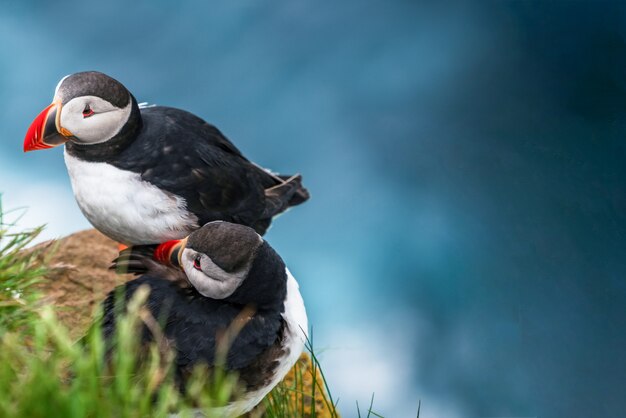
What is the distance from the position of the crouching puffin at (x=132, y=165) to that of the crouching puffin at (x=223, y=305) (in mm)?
697

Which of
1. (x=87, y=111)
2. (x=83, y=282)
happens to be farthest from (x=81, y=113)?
(x=83, y=282)

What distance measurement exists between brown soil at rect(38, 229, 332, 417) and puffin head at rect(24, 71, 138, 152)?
30.8 inches

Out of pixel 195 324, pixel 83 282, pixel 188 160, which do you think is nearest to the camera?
pixel 195 324

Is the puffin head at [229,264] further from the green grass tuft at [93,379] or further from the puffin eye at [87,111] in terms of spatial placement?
the puffin eye at [87,111]

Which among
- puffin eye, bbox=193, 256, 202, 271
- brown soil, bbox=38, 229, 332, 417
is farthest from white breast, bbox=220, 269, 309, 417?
brown soil, bbox=38, 229, 332, 417

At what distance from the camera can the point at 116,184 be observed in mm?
4191

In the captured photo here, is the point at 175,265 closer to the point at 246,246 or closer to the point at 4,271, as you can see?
the point at 246,246

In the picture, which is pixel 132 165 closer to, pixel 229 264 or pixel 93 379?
pixel 229 264

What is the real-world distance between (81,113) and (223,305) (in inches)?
55.6

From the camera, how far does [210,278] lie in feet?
11.2

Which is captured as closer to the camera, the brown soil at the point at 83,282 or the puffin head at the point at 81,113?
the puffin head at the point at 81,113

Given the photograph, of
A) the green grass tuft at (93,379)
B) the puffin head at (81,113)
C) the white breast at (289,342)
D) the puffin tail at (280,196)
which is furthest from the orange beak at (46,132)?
the white breast at (289,342)

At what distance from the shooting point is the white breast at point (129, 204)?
4199 millimetres

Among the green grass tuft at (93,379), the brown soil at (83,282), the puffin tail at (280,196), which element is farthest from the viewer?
the puffin tail at (280,196)
